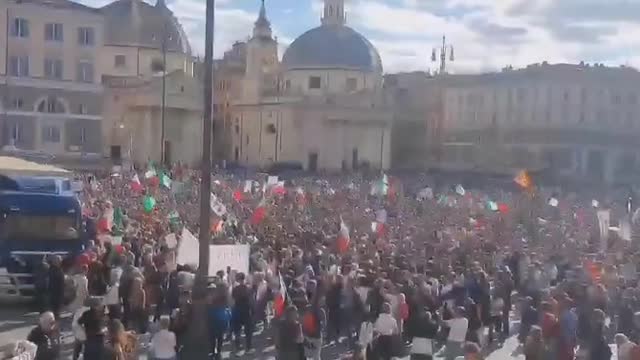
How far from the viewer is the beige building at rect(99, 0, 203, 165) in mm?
79312

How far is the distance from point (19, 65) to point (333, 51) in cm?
3148

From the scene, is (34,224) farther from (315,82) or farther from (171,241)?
(315,82)

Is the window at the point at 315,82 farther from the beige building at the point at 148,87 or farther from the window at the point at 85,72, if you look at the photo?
the window at the point at 85,72

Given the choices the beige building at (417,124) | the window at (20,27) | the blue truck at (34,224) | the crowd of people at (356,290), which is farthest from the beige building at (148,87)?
the blue truck at (34,224)

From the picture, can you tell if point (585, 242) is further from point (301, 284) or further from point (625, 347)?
point (625, 347)

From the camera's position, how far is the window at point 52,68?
6399 centimetres

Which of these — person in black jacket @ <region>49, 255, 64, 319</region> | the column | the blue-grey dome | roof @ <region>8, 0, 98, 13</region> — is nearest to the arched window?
roof @ <region>8, 0, 98, 13</region>

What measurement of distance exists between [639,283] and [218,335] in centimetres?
711

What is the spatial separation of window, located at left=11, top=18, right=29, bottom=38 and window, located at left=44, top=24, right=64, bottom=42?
3.57 ft

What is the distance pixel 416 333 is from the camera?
14.7 meters

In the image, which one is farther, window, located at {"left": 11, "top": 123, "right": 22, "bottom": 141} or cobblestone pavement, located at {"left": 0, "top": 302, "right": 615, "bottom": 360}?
window, located at {"left": 11, "top": 123, "right": 22, "bottom": 141}

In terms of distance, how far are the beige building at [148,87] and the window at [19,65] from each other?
13.4 m

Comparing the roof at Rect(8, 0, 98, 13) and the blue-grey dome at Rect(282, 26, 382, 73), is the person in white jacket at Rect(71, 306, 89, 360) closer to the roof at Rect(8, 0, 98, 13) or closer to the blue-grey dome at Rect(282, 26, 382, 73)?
the roof at Rect(8, 0, 98, 13)

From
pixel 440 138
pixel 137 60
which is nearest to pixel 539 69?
pixel 440 138
